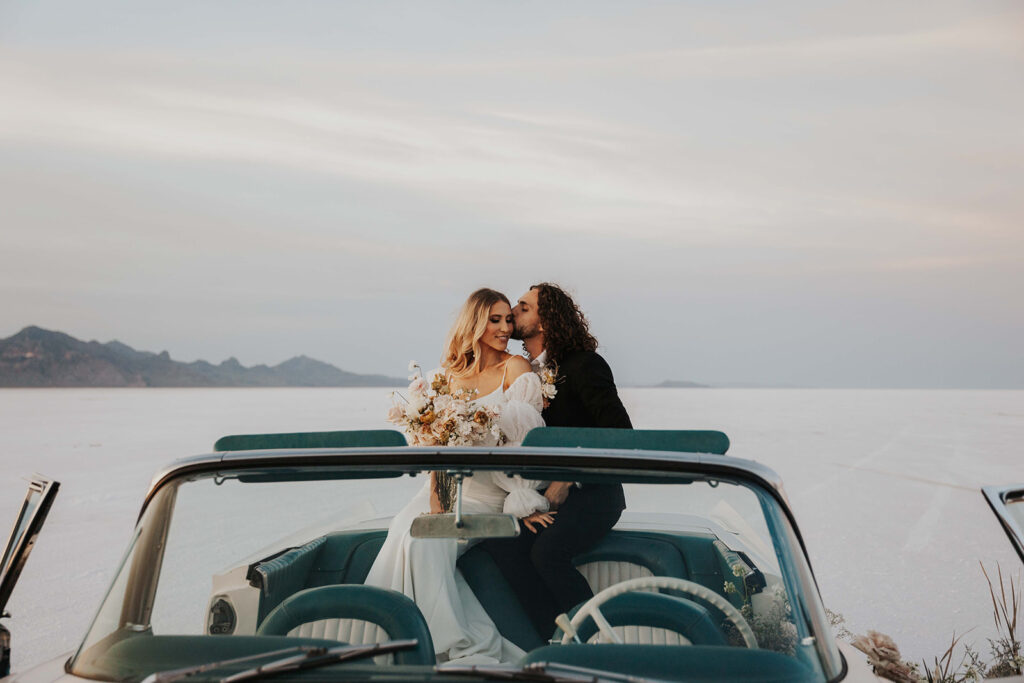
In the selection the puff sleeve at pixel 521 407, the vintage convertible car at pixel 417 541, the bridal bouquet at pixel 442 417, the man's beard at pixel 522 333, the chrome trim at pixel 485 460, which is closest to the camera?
the vintage convertible car at pixel 417 541

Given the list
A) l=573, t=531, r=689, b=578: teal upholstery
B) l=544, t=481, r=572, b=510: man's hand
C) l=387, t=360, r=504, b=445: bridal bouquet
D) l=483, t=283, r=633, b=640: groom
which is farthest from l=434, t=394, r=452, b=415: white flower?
l=544, t=481, r=572, b=510: man's hand

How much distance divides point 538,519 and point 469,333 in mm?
3452

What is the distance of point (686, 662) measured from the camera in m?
1.89

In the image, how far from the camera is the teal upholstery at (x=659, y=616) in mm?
2137

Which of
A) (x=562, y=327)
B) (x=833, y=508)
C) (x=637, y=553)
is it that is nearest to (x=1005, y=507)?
(x=637, y=553)

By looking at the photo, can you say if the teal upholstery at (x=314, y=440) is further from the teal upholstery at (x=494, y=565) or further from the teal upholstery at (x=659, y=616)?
the teal upholstery at (x=659, y=616)

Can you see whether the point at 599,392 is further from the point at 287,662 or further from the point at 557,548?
the point at 287,662

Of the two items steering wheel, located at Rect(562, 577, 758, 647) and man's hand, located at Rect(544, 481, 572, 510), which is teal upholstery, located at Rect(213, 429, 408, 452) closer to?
man's hand, located at Rect(544, 481, 572, 510)

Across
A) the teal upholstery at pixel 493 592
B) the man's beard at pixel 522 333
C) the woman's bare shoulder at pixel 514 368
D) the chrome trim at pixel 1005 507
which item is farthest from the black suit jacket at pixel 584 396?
the chrome trim at pixel 1005 507

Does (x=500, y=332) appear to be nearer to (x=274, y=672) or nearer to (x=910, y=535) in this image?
(x=274, y=672)

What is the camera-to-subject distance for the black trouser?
2328 mm

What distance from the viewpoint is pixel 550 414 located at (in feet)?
17.9

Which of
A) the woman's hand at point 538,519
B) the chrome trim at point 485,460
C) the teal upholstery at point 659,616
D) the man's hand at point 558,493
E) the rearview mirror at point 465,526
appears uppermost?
the chrome trim at point 485,460

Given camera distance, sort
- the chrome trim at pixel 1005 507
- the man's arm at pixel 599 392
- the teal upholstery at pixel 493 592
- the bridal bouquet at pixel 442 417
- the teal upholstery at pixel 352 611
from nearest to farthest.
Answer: the teal upholstery at pixel 352 611, the chrome trim at pixel 1005 507, the teal upholstery at pixel 493 592, the bridal bouquet at pixel 442 417, the man's arm at pixel 599 392
